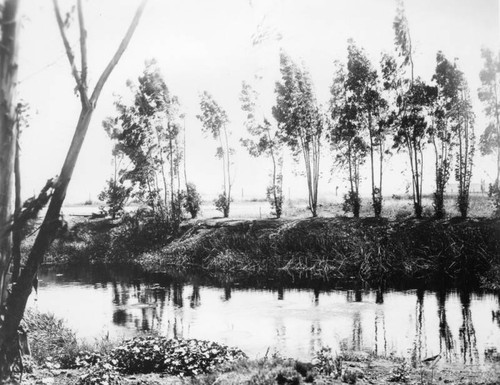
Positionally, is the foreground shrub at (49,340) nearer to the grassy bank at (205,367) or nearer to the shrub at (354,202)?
the grassy bank at (205,367)

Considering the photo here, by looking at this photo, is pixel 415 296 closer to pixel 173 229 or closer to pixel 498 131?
pixel 498 131

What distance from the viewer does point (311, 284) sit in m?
25.0

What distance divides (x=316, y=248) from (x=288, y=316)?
11.8 m

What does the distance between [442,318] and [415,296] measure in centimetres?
425

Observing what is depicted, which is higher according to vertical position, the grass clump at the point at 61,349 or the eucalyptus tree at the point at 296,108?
the eucalyptus tree at the point at 296,108

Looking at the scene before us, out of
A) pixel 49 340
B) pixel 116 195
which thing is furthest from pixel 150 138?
pixel 49 340

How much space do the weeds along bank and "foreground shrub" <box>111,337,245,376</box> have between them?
1523 centimetres

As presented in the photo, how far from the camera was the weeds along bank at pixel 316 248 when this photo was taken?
2552 centimetres

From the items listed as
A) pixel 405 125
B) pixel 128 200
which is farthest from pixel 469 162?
pixel 128 200

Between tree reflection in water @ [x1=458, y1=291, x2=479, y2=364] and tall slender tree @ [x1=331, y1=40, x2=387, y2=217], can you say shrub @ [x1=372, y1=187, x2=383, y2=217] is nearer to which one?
tall slender tree @ [x1=331, y1=40, x2=387, y2=217]

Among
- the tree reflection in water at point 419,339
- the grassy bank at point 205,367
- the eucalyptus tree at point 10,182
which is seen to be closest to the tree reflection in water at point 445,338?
the tree reflection in water at point 419,339

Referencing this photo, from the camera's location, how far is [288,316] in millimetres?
17578

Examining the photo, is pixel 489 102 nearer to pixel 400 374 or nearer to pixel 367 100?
pixel 367 100

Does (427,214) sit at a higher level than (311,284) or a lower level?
higher
